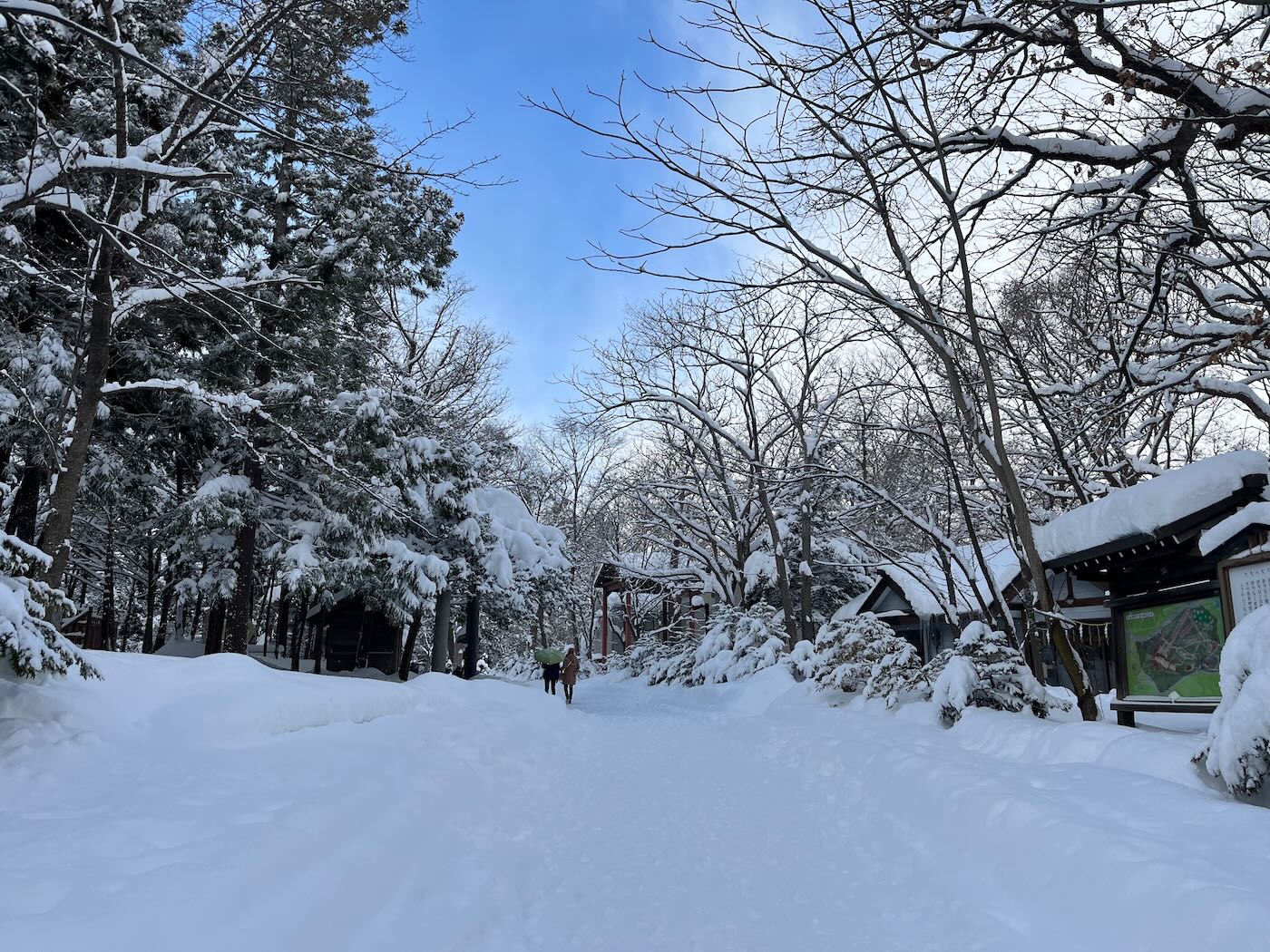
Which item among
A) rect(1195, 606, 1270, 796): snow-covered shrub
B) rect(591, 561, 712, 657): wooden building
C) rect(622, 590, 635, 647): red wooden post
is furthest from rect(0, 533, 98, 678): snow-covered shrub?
rect(622, 590, 635, 647): red wooden post

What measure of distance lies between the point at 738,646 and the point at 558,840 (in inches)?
649

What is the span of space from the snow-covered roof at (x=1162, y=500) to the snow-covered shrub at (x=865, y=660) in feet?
10.7

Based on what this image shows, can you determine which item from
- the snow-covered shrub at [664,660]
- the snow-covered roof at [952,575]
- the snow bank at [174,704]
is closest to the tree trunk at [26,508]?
the snow bank at [174,704]

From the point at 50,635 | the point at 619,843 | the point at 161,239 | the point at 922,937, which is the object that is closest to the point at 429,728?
the point at 619,843

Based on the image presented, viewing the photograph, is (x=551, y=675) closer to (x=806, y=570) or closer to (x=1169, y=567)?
(x=806, y=570)

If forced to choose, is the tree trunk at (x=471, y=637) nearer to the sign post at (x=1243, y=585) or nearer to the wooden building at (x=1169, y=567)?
the wooden building at (x=1169, y=567)

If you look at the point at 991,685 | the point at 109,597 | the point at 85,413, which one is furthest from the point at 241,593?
the point at 991,685

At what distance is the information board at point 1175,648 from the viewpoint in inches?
273

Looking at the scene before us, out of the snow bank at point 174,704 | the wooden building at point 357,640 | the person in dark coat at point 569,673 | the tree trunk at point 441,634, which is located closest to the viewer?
the snow bank at point 174,704

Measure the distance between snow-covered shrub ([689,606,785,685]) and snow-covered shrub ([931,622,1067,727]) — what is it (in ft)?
33.9

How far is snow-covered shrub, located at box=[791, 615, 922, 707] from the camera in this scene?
1169cm

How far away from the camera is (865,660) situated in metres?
13.5

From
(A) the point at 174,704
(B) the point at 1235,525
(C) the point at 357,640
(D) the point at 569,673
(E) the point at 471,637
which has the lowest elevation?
(D) the point at 569,673

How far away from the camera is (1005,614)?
9.82 metres
